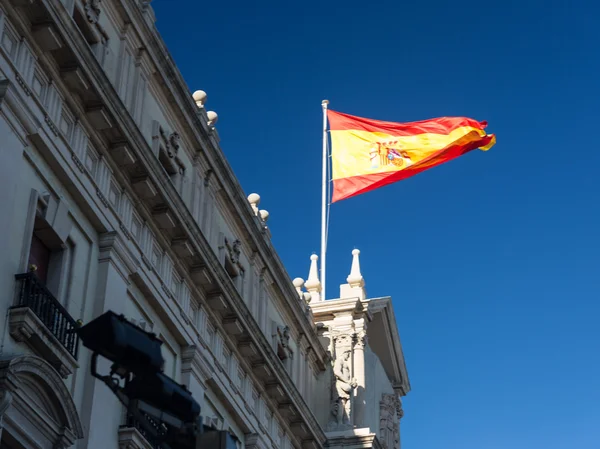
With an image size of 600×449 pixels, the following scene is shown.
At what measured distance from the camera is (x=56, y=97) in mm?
21672

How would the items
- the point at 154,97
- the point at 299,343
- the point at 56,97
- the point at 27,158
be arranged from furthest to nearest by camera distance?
the point at 299,343
the point at 154,97
the point at 56,97
the point at 27,158

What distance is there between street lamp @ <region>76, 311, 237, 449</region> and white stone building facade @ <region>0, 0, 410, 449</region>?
8624 millimetres

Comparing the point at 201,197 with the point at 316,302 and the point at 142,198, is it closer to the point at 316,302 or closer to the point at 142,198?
the point at 142,198

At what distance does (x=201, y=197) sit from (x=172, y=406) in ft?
63.9

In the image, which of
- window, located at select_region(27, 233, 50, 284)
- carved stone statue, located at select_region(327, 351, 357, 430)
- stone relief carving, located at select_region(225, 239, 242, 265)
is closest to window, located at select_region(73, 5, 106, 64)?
window, located at select_region(27, 233, 50, 284)

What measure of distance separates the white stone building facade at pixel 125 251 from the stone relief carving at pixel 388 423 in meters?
2.68

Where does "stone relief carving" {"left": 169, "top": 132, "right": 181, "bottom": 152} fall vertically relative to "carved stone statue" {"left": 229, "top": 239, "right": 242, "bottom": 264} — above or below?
above

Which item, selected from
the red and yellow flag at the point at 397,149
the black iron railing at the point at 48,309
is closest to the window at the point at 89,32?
the black iron railing at the point at 48,309

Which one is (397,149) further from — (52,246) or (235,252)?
(52,246)

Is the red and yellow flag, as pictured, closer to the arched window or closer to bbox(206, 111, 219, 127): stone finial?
bbox(206, 111, 219, 127): stone finial

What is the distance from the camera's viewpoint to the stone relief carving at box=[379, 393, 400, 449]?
130ft

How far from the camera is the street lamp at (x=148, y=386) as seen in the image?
30.7ft

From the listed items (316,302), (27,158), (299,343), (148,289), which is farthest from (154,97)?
(316,302)

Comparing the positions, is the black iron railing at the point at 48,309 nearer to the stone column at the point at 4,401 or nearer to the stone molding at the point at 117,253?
the stone column at the point at 4,401
